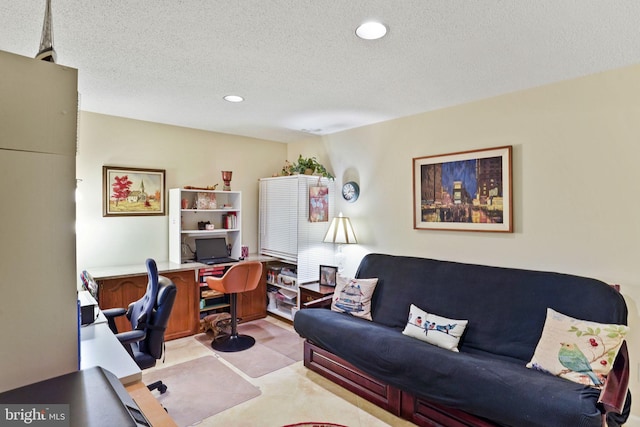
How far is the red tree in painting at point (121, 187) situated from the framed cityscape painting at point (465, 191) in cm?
307

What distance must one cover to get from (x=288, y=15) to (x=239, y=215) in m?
2.97

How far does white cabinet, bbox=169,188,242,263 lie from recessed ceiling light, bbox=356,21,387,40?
A: 2730 millimetres

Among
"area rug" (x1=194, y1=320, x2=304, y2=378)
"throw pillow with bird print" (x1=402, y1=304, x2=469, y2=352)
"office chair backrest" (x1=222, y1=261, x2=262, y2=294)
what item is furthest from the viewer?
"office chair backrest" (x1=222, y1=261, x2=262, y2=294)

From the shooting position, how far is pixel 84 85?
8.88 feet

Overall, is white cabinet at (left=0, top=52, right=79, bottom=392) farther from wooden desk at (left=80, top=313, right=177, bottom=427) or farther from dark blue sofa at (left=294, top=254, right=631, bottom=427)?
dark blue sofa at (left=294, top=254, right=631, bottom=427)

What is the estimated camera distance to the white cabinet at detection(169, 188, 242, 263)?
3.91 meters

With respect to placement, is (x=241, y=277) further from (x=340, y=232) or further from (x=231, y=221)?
(x=340, y=232)

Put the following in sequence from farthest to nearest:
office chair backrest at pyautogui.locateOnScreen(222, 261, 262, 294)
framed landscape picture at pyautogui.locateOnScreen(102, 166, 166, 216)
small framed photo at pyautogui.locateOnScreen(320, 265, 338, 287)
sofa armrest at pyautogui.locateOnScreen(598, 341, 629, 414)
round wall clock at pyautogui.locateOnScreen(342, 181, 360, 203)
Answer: round wall clock at pyautogui.locateOnScreen(342, 181, 360, 203), small framed photo at pyautogui.locateOnScreen(320, 265, 338, 287), framed landscape picture at pyautogui.locateOnScreen(102, 166, 166, 216), office chair backrest at pyautogui.locateOnScreen(222, 261, 262, 294), sofa armrest at pyautogui.locateOnScreen(598, 341, 629, 414)

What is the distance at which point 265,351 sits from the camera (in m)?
3.47

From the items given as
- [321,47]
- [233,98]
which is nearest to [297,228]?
[233,98]

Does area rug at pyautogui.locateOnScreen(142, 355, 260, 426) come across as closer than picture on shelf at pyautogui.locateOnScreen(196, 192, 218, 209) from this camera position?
Yes

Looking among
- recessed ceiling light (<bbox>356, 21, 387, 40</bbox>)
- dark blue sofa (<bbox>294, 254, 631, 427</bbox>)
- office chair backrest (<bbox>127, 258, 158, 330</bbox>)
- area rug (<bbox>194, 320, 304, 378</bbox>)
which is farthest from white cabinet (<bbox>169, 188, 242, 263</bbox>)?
recessed ceiling light (<bbox>356, 21, 387, 40</bbox>)

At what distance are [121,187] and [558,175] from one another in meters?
4.10

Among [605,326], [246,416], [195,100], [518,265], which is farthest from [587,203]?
[195,100]
